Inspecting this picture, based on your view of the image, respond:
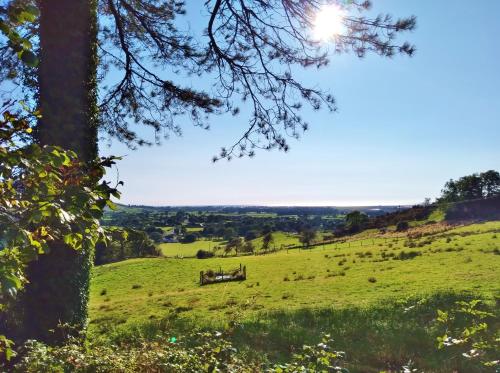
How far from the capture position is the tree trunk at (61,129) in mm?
6918

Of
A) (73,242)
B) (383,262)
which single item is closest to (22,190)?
(73,242)

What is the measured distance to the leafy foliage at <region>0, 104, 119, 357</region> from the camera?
7.06ft

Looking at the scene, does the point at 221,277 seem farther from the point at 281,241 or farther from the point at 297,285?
the point at 281,241

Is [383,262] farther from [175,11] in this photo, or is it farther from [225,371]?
[225,371]

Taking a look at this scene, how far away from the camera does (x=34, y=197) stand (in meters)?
2.45

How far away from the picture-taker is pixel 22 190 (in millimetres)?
2684

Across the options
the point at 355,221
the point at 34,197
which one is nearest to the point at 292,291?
the point at 34,197

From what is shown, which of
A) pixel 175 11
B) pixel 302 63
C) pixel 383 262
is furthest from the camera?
pixel 383 262

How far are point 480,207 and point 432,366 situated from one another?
60.7 m

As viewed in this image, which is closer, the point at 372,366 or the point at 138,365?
the point at 138,365

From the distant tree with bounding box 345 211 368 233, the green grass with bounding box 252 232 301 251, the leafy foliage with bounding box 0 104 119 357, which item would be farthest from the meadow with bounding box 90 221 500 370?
the green grass with bounding box 252 232 301 251

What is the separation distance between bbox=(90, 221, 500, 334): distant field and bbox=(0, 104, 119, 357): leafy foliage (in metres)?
6.25

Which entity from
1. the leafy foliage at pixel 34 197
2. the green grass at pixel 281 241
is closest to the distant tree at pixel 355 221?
the green grass at pixel 281 241

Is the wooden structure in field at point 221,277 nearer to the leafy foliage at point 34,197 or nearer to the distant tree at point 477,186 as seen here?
the leafy foliage at point 34,197
